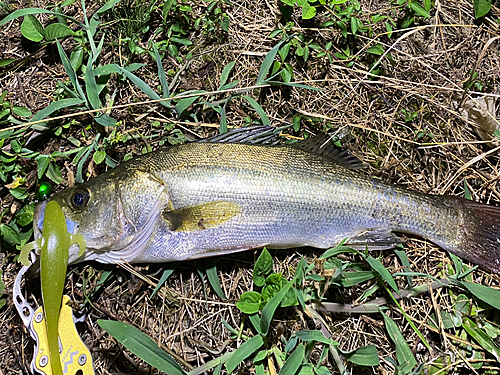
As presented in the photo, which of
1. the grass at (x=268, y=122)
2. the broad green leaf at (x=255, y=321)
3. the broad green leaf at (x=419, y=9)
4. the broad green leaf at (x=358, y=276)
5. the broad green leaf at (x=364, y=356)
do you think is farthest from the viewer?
the broad green leaf at (x=419, y=9)

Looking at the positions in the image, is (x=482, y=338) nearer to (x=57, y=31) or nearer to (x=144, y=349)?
(x=144, y=349)

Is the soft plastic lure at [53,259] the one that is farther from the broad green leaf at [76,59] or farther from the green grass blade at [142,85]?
the broad green leaf at [76,59]

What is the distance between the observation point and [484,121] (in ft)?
11.9

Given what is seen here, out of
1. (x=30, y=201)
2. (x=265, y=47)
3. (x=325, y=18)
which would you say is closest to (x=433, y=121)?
(x=325, y=18)

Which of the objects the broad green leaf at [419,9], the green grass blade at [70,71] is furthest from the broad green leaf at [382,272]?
the green grass blade at [70,71]

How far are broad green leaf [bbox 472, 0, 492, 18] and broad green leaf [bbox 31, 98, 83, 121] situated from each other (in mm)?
3655

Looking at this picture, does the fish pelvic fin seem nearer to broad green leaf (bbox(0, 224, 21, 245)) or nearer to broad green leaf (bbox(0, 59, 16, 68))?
broad green leaf (bbox(0, 224, 21, 245))

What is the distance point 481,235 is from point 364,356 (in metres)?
1.40

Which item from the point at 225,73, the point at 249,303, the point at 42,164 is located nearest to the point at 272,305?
the point at 249,303

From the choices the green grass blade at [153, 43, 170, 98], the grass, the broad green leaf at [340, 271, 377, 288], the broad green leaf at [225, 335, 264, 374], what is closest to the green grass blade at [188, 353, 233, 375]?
the grass

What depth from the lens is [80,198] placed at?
3006 millimetres

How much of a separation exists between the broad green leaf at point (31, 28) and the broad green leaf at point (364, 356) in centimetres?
355

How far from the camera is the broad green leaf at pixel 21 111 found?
11.1ft

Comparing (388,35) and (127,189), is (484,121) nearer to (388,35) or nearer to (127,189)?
(388,35)
